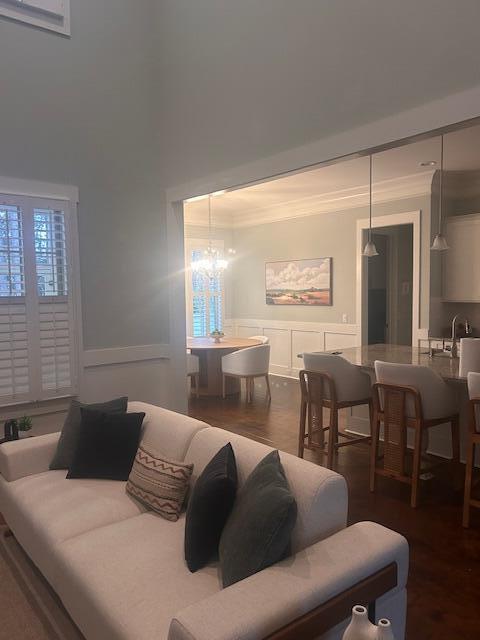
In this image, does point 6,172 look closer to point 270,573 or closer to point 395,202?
point 270,573

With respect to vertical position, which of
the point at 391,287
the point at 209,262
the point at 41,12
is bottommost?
the point at 391,287

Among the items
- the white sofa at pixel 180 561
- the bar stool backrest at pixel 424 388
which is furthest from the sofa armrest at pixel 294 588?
the bar stool backrest at pixel 424 388

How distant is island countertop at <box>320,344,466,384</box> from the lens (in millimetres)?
3502

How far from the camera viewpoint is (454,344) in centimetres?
411

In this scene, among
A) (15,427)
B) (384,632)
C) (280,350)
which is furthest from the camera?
(280,350)

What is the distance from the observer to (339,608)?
1.53 m

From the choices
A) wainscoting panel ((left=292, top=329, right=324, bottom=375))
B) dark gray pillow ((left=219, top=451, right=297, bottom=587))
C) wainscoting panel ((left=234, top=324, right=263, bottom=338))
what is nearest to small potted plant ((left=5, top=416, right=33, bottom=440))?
dark gray pillow ((left=219, top=451, right=297, bottom=587))

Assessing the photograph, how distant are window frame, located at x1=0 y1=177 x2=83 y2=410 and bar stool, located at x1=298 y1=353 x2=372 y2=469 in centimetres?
190

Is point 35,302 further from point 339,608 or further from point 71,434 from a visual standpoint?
point 339,608

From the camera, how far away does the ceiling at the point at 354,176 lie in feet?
15.4

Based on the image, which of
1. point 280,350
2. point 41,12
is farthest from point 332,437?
point 280,350

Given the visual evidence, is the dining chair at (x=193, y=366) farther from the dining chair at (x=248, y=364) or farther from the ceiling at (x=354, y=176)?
the ceiling at (x=354, y=176)

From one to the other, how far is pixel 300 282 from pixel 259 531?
20.7 feet

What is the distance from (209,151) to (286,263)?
429 cm
